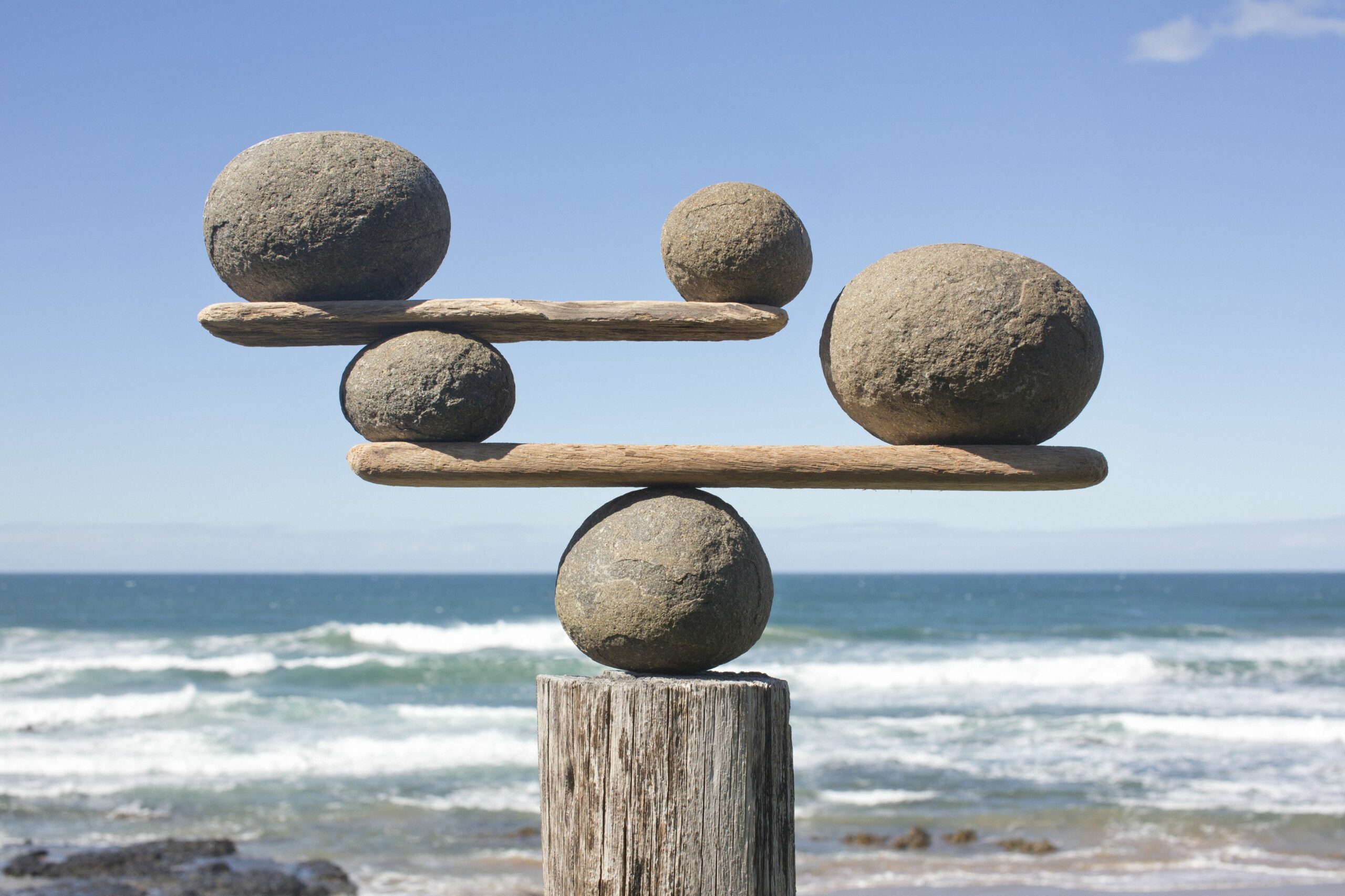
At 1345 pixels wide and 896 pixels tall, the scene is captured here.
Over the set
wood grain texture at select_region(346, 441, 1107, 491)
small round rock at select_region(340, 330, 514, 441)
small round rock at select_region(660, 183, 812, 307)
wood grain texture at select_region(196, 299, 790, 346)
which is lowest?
wood grain texture at select_region(346, 441, 1107, 491)

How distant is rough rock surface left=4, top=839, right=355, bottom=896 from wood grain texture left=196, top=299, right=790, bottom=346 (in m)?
6.48

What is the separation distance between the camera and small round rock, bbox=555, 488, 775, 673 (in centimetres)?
341

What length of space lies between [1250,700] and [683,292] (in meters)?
18.0

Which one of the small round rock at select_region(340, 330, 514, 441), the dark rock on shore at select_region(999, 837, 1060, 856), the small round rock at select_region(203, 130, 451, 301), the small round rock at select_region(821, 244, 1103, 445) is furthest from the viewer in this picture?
the dark rock on shore at select_region(999, 837, 1060, 856)

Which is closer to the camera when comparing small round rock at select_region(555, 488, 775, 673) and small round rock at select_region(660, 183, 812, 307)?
small round rock at select_region(555, 488, 775, 673)

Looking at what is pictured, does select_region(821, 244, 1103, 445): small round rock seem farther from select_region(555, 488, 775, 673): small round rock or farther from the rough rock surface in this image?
the rough rock surface

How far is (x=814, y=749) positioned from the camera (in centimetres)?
1410

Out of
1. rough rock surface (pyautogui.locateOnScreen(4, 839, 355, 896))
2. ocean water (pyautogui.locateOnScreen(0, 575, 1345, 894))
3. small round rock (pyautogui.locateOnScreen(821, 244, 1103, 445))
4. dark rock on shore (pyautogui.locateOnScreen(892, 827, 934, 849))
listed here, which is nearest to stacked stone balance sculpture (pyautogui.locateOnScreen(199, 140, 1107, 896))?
small round rock (pyautogui.locateOnScreen(821, 244, 1103, 445))

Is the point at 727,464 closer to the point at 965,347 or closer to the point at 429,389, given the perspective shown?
the point at 965,347

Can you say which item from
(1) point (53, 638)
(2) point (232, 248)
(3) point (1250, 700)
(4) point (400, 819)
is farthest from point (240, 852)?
(1) point (53, 638)

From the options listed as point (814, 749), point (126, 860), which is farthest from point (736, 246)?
point (814, 749)

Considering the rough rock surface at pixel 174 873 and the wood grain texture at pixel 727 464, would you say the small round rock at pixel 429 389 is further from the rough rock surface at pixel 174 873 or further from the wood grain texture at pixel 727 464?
the rough rock surface at pixel 174 873

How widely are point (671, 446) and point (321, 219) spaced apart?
1.49 m

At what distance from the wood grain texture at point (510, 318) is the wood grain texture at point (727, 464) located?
17.3 inches
